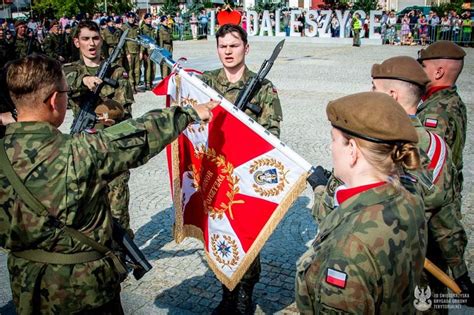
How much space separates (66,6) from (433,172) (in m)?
43.5

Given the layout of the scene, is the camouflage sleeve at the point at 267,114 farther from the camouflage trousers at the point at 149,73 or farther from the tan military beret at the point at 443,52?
the camouflage trousers at the point at 149,73

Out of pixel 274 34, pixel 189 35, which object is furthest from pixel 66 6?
pixel 274 34

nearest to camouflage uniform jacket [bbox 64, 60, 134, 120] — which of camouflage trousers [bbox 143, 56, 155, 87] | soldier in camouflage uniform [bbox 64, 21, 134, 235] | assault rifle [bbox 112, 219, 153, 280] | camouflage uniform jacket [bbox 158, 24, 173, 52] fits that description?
soldier in camouflage uniform [bbox 64, 21, 134, 235]

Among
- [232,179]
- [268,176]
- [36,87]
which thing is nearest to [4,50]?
[232,179]

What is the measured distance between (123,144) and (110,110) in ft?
6.91

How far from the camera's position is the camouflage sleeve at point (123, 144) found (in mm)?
2303

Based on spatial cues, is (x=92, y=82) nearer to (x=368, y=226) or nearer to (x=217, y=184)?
(x=217, y=184)

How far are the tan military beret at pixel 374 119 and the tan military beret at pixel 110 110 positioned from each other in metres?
2.88

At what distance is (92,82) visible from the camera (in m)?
4.39

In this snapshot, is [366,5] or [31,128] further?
[366,5]

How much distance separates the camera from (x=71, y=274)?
2.45 m

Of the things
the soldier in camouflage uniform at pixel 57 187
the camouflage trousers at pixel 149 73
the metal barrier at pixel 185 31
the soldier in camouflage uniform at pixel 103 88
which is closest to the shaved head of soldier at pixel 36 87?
the soldier in camouflage uniform at pixel 57 187

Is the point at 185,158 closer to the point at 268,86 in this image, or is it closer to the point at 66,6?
the point at 268,86

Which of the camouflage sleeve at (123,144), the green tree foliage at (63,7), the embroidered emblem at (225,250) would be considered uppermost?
the green tree foliage at (63,7)
